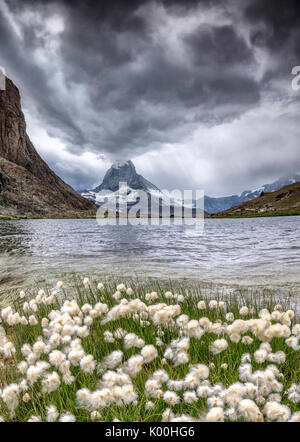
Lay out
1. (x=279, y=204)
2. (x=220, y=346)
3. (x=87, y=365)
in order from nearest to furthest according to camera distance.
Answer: (x=87, y=365)
(x=220, y=346)
(x=279, y=204)

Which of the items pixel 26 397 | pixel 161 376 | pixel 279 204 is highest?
pixel 279 204

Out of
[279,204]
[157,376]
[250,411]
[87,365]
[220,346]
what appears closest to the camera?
[250,411]

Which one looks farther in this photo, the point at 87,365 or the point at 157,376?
the point at 87,365

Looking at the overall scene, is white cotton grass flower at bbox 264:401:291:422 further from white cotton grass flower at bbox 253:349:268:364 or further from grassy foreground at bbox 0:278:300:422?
white cotton grass flower at bbox 253:349:268:364

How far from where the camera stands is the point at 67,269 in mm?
12844

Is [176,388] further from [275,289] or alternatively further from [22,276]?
[22,276]

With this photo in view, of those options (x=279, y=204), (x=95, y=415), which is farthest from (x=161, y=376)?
(x=279, y=204)

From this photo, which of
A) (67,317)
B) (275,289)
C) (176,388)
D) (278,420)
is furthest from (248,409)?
(275,289)

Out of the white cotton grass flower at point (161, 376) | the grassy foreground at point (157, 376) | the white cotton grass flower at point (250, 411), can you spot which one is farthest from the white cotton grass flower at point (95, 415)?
the white cotton grass flower at point (250, 411)

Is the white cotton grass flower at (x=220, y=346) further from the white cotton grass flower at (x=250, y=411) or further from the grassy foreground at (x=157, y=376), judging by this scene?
the white cotton grass flower at (x=250, y=411)

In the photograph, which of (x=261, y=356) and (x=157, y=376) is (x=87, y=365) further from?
(x=261, y=356)

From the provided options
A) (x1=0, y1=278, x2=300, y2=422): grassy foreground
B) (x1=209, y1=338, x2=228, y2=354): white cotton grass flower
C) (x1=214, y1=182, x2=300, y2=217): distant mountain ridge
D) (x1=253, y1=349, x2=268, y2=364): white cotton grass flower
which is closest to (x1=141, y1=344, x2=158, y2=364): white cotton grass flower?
(x1=0, y1=278, x2=300, y2=422): grassy foreground
